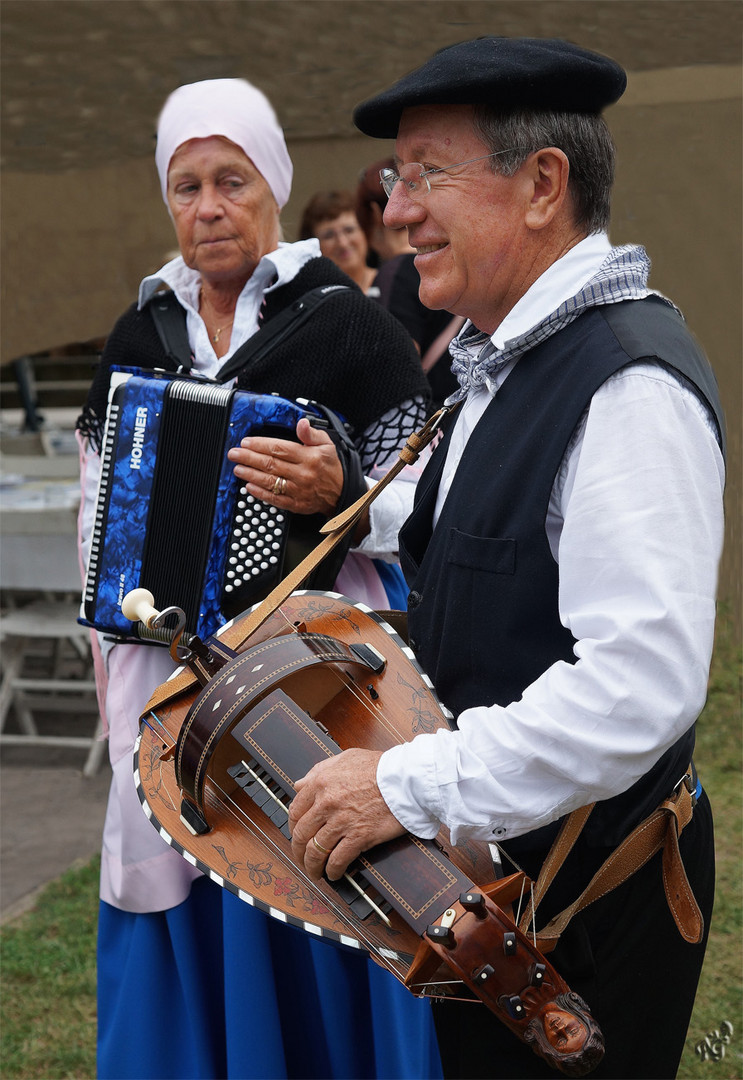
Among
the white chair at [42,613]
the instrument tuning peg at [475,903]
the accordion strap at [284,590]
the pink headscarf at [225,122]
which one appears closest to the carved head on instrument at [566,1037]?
the instrument tuning peg at [475,903]

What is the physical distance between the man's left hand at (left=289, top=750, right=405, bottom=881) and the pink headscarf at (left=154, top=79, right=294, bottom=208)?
143cm

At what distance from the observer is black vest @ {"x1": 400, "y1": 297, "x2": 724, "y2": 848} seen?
4.21 ft

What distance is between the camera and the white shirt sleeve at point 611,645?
1.15 m

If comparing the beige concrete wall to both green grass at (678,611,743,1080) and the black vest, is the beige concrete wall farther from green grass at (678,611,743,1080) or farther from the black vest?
the black vest

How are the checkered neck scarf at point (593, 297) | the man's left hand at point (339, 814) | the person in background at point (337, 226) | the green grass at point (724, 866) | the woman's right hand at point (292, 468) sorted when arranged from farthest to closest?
1. the person in background at point (337, 226)
2. the green grass at point (724, 866)
3. the woman's right hand at point (292, 468)
4. the checkered neck scarf at point (593, 297)
5. the man's left hand at point (339, 814)

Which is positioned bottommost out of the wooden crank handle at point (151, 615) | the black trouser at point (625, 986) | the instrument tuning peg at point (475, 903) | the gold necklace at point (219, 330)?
the black trouser at point (625, 986)

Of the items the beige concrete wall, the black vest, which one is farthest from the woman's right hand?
the beige concrete wall

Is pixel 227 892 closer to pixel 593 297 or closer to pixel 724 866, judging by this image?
pixel 593 297

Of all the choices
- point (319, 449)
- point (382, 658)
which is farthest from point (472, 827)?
point (319, 449)

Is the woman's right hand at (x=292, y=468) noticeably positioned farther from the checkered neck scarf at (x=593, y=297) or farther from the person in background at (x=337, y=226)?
the person in background at (x=337, y=226)

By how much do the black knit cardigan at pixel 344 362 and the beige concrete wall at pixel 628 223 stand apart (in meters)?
2.79

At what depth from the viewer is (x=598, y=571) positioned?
3.88ft

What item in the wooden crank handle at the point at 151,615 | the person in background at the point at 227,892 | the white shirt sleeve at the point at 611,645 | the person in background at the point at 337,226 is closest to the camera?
the white shirt sleeve at the point at 611,645

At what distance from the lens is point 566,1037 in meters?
1.17
